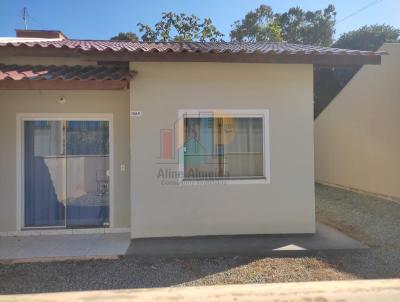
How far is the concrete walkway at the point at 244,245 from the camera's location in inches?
209

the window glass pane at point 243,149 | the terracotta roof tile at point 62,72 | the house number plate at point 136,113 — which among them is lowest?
the window glass pane at point 243,149

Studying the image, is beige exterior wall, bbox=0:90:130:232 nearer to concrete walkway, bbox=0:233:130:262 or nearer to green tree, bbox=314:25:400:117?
concrete walkway, bbox=0:233:130:262

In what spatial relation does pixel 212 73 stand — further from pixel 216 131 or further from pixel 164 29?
pixel 164 29

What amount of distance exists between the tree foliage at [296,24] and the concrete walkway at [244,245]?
2353 centimetres

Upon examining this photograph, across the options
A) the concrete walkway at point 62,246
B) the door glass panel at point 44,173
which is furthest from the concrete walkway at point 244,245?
the door glass panel at point 44,173

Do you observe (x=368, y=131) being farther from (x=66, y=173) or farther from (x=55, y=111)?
(x=55, y=111)

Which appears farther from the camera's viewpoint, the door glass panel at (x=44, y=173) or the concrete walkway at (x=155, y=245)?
the door glass panel at (x=44, y=173)

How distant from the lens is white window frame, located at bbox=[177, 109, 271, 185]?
6188mm

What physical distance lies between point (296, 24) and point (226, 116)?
27.0 metres

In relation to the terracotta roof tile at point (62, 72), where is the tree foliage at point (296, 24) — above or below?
Result: above

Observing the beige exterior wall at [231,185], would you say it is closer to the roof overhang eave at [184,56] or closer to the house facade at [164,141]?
the house facade at [164,141]

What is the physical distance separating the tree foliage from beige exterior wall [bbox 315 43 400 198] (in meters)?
→ 16.8

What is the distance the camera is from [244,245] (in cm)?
561

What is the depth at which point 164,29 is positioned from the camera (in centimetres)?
2491
